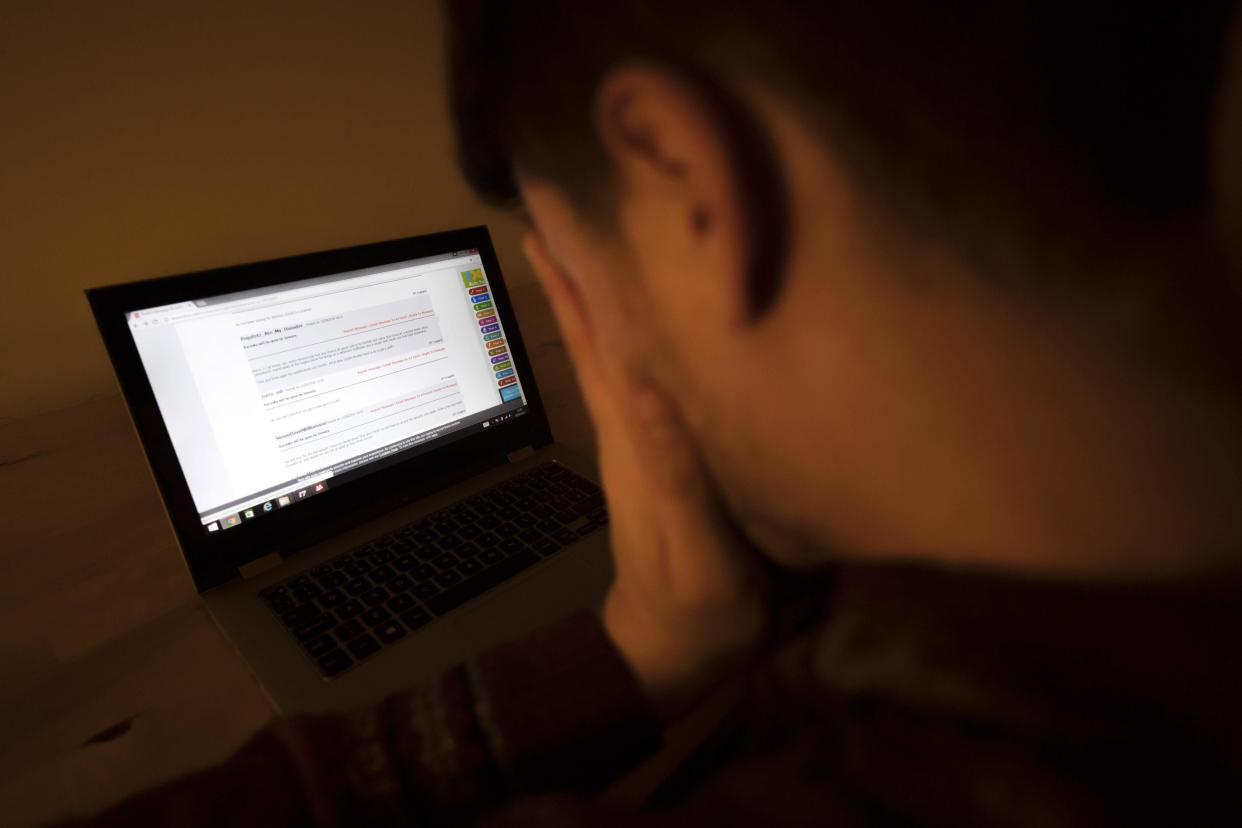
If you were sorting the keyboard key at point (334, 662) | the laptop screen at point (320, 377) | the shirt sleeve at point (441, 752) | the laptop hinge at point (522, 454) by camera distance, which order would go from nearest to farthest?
the shirt sleeve at point (441, 752)
the keyboard key at point (334, 662)
the laptop screen at point (320, 377)
the laptop hinge at point (522, 454)

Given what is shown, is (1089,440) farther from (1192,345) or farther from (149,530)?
(149,530)

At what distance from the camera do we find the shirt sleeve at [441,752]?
0.33m

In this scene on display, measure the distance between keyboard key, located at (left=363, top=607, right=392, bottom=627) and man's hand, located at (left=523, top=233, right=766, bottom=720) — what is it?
0.21 m

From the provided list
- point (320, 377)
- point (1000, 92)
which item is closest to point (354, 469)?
point (320, 377)

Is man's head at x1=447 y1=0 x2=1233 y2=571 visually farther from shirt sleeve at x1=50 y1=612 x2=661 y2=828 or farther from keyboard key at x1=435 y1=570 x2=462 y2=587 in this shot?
keyboard key at x1=435 y1=570 x2=462 y2=587

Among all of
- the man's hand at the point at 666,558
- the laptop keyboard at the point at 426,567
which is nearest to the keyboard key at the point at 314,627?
the laptop keyboard at the point at 426,567

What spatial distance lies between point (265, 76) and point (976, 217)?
3.60ft

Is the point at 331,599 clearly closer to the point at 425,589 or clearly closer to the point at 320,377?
the point at 425,589

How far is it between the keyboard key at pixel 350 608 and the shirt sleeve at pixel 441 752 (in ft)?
0.46

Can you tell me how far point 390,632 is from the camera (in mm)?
482

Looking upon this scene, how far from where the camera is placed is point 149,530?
0.61 metres

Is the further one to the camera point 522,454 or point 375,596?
point 522,454

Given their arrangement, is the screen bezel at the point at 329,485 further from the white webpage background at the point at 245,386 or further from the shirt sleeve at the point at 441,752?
the shirt sleeve at the point at 441,752

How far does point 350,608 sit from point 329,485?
162 millimetres
